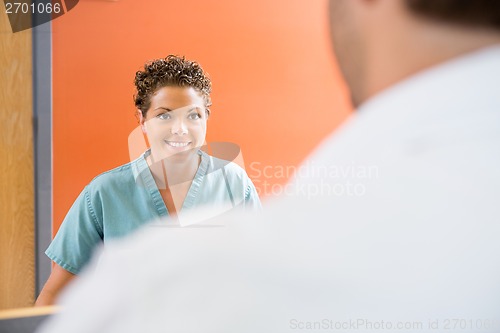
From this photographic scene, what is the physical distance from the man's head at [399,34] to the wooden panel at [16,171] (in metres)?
0.75

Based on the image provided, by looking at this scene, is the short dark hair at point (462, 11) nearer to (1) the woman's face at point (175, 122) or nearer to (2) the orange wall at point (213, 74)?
(2) the orange wall at point (213, 74)

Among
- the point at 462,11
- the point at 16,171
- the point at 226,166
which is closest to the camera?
the point at 16,171

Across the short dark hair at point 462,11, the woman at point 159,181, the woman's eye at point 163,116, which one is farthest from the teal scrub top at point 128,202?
the short dark hair at point 462,11

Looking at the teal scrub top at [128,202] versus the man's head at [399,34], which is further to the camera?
the man's head at [399,34]

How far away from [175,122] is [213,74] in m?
0.15

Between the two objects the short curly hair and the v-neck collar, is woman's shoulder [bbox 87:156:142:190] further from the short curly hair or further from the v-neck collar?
the short curly hair

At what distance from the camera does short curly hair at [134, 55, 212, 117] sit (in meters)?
1.22

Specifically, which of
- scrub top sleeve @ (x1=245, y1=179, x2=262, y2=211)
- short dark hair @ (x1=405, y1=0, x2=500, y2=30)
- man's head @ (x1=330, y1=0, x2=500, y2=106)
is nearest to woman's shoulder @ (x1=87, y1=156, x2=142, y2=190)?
scrub top sleeve @ (x1=245, y1=179, x2=262, y2=211)

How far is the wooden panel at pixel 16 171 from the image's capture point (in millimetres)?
1155

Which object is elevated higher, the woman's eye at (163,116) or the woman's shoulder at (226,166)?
the woman's eye at (163,116)

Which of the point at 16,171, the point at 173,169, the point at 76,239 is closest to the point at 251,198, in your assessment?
the point at 173,169

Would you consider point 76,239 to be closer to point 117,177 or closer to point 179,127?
point 117,177

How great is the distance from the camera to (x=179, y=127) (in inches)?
48.3

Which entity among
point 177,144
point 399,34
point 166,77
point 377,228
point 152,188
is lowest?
point 377,228
